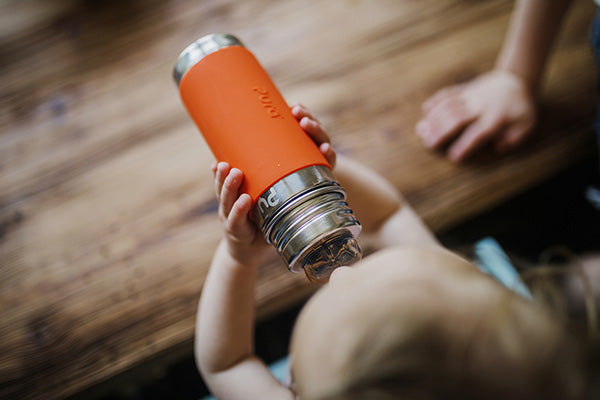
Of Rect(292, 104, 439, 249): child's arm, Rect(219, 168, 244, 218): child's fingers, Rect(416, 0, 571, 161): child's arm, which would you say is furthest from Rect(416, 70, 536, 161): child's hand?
Rect(219, 168, 244, 218): child's fingers

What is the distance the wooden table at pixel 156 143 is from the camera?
0.51m

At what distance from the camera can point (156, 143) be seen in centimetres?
58

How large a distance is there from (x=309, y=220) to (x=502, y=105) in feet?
1.35

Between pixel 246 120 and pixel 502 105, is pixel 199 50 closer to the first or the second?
pixel 246 120

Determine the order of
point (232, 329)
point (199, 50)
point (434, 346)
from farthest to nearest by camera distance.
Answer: point (232, 329) → point (199, 50) → point (434, 346)

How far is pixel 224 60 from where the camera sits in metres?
0.35

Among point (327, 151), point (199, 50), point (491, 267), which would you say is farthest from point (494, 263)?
point (199, 50)

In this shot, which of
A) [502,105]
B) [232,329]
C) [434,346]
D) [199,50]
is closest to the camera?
[434,346]

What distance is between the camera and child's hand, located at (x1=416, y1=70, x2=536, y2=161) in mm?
556

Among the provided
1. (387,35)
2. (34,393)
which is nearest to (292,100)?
(387,35)

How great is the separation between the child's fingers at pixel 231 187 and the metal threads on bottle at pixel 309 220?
2 centimetres

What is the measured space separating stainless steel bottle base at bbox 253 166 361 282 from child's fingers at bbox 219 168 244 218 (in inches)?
0.9

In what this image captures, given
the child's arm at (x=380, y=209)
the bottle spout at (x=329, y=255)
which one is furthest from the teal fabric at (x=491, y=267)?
the bottle spout at (x=329, y=255)

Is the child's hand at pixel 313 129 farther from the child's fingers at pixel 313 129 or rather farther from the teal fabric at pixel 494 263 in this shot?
the teal fabric at pixel 494 263
